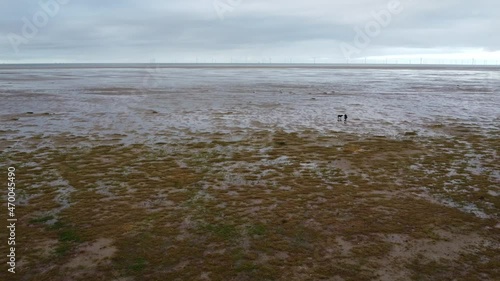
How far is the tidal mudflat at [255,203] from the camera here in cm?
809

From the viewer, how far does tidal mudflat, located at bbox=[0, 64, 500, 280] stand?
26.5 ft

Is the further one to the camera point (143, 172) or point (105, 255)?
point (143, 172)

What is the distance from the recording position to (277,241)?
29.9 ft

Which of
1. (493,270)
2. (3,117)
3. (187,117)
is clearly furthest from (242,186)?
(3,117)

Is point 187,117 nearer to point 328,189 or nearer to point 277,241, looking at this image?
point 328,189

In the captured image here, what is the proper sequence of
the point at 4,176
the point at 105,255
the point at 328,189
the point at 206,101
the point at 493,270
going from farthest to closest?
the point at 206,101 < the point at 4,176 < the point at 328,189 < the point at 105,255 < the point at 493,270

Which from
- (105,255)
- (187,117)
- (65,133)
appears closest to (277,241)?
(105,255)

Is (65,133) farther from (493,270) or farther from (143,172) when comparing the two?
(493,270)

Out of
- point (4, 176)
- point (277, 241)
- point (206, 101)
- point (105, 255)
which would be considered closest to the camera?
point (105, 255)

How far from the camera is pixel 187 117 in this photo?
2912cm

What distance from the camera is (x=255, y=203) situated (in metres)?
11.6

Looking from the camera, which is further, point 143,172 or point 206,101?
point 206,101

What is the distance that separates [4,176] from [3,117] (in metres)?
17.4

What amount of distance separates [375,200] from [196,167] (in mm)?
7209
